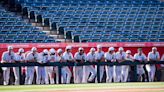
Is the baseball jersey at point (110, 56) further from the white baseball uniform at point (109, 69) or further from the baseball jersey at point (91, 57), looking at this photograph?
the baseball jersey at point (91, 57)

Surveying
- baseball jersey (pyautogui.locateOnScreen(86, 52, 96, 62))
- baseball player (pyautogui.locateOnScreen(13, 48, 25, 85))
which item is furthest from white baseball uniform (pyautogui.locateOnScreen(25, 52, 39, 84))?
baseball jersey (pyautogui.locateOnScreen(86, 52, 96, 62))

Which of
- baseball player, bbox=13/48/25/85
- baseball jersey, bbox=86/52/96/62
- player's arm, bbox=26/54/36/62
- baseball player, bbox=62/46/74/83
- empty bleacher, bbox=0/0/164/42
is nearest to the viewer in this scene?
baseball player, bbox=13/48/25/85

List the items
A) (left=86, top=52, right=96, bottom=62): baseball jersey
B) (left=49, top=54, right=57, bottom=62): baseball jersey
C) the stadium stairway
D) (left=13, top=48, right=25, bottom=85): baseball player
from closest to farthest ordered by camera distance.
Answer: (left=13, top=48, right=25, bottom=85): baseball player → (left=86, top=52, right=96, bottom=62): baseball jersey → (left=49, top=54, right=57, bottom=62): baseball jersey → the stadium stairway

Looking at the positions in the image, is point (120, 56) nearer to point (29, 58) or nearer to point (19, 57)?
point (29, 58)

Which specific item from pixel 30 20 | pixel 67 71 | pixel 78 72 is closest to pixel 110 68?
pixel 78 72

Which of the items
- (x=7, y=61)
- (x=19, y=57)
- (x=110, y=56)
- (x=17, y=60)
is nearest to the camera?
(x=17, y=60)

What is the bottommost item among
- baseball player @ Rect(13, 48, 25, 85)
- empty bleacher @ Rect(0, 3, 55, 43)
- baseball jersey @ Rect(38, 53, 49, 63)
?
empty bleacher @ Rect(0, 3, 55, 43)

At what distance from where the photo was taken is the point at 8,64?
66.3 feet

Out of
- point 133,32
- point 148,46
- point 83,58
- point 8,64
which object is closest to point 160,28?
point 133,32

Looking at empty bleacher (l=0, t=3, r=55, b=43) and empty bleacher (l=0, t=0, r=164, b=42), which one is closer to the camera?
empty bleacher (l=0, t=3, r=55, b=43)

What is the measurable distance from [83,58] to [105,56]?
0.95m

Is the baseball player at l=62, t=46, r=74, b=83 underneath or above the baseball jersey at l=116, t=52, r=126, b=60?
underneath

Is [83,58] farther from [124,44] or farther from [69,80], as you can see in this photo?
[124,44]

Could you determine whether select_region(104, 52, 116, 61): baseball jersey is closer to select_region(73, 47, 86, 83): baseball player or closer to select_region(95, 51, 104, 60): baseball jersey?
select_region(95, 51, 104, 60): baseball jersey
